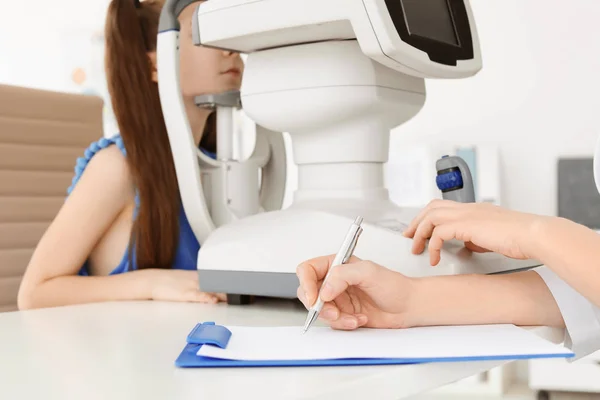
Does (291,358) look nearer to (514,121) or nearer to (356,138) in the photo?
(356,138)

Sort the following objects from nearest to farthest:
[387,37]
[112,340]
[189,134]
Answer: [112,340] < [387,37] < [189,134]

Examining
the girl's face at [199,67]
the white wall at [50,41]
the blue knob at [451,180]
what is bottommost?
the blue knob at [451,180]

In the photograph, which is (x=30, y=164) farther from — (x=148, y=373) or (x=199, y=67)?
(x=148, y=373)

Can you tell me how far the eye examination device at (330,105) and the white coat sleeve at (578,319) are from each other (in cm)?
12

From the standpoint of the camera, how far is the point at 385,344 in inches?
21.7

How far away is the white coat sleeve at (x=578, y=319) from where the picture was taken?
2.12 ft

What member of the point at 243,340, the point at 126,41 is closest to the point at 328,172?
the point at 243,340

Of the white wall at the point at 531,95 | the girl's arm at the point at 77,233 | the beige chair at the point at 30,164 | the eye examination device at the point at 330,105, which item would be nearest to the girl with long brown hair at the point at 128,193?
the girl's arm at the point at 77,233

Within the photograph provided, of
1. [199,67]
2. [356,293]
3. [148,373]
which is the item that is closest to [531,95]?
[199,67]

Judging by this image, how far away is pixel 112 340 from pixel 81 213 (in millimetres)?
515

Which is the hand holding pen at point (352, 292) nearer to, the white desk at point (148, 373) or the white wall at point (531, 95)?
the white desk at point (148, 373)

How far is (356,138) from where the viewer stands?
87 cm

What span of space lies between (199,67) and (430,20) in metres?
0.41

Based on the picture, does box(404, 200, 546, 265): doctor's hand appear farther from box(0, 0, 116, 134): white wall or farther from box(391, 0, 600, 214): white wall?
box(0, 0, 116, 134): white wall
